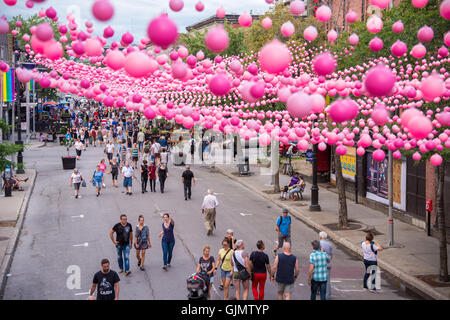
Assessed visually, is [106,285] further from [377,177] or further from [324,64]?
[377,177]

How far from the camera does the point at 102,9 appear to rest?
17.3 ft

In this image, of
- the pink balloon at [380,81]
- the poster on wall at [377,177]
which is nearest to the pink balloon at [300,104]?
the pink balloon at [380,81]

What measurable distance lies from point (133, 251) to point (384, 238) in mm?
7914

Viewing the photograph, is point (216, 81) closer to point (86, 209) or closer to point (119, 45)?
point (119, 45)

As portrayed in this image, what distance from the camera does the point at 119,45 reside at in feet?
28.2

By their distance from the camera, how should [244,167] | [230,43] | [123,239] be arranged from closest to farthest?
[123,239], [244,167], [230,43]

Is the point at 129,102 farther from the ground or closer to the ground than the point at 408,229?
farther from the ground

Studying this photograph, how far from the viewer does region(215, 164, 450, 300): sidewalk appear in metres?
13.8

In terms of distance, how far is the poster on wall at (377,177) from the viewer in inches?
892

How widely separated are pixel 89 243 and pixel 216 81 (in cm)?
1142

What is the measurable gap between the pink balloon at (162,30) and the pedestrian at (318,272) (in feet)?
22.7

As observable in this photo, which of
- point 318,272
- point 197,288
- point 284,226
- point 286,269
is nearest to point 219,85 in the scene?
point 197,288
